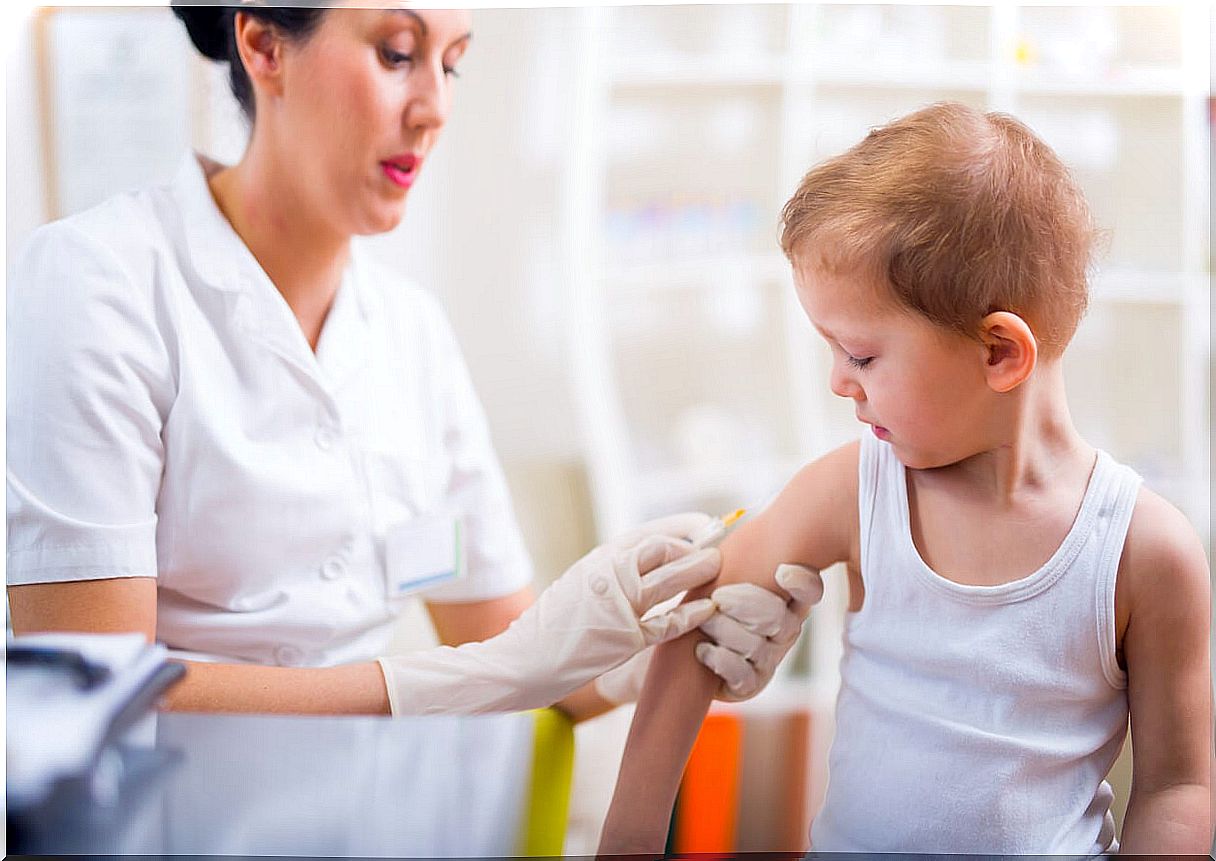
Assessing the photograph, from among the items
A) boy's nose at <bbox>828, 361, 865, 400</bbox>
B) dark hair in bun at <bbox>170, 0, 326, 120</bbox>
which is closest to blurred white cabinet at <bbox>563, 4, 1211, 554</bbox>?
boy's nose at <bbox>828, 361, 865, 400</bbox>

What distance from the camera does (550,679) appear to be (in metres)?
1.10

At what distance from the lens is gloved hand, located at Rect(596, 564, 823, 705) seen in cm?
109

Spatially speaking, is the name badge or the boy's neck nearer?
the boy's neck

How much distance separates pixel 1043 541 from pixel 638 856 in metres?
0.51

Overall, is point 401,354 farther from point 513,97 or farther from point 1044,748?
point 1044,748

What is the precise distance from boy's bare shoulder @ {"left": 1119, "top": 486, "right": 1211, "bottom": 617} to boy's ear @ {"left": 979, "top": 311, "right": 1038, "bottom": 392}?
19 cm

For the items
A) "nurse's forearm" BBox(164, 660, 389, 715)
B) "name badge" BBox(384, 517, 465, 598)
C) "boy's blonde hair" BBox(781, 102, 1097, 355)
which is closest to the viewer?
"boy's blonde hair" BBox(781, 102, 1097, 355)

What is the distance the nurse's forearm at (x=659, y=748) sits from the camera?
43.1 inches

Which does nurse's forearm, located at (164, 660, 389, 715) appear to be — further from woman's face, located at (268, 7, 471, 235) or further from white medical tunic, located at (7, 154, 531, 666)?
woman's face, located at (268, 7, 471, 235)

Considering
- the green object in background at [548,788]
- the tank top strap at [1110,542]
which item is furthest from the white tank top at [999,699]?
the green object in background at [548,788]

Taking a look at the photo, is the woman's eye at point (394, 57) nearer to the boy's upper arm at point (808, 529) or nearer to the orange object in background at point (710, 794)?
the boy's upper arm at point (808, 529)

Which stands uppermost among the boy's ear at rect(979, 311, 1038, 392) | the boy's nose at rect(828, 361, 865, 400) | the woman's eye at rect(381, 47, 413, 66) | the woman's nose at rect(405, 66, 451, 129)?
the woman's eye at rect(381, 47, 413, 66)

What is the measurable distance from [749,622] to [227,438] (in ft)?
1.84

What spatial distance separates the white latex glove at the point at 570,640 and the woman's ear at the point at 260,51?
60cm
